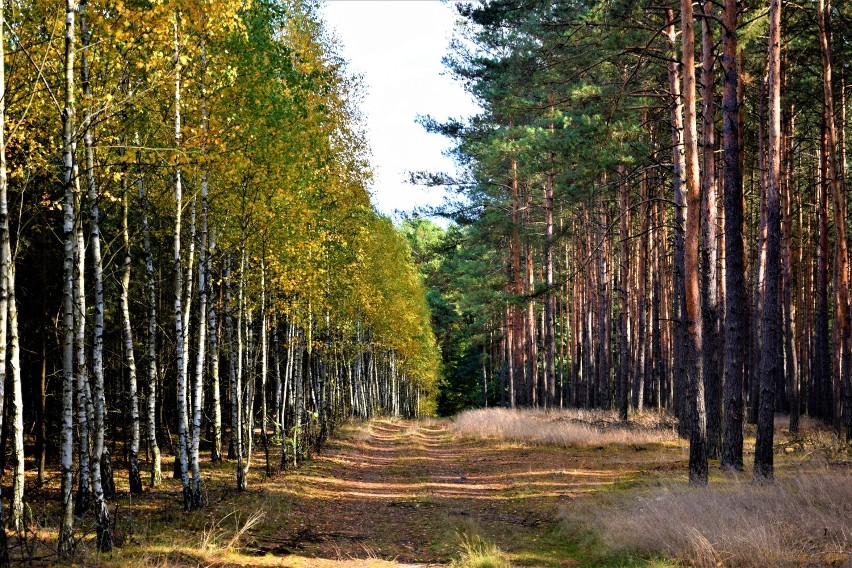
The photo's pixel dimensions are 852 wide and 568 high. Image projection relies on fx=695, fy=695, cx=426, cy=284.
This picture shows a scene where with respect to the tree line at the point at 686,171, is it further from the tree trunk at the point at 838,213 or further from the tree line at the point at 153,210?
the tree line at the point at 153,210

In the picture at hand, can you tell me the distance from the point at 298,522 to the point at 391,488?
4.57 metres

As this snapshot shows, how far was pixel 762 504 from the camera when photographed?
28.7 ft

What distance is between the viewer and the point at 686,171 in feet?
43.9

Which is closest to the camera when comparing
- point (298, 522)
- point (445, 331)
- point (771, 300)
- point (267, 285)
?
point (298, 522)

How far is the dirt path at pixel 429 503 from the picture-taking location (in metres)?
9.80

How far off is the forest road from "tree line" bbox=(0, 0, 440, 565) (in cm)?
174

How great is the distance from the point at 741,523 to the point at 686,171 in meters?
7.51

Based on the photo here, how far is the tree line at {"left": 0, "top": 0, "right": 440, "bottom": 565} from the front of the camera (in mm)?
8516

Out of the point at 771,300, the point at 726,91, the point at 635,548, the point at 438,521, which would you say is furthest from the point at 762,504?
the point at 726,91

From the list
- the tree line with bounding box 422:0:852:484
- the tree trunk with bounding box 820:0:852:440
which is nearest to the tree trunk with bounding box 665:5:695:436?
the tree line with bounding box 422:0:852:484

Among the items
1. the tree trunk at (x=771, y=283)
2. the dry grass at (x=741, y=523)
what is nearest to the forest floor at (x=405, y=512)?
the dry grass at (x=741, y=523)

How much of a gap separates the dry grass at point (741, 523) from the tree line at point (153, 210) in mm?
6540

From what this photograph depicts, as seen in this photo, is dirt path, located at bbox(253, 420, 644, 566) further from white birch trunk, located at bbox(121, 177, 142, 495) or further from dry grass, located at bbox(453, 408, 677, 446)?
white birch trunk, located at bbox(121, 177, 142, 495)

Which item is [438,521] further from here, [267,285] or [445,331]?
[445,331]
